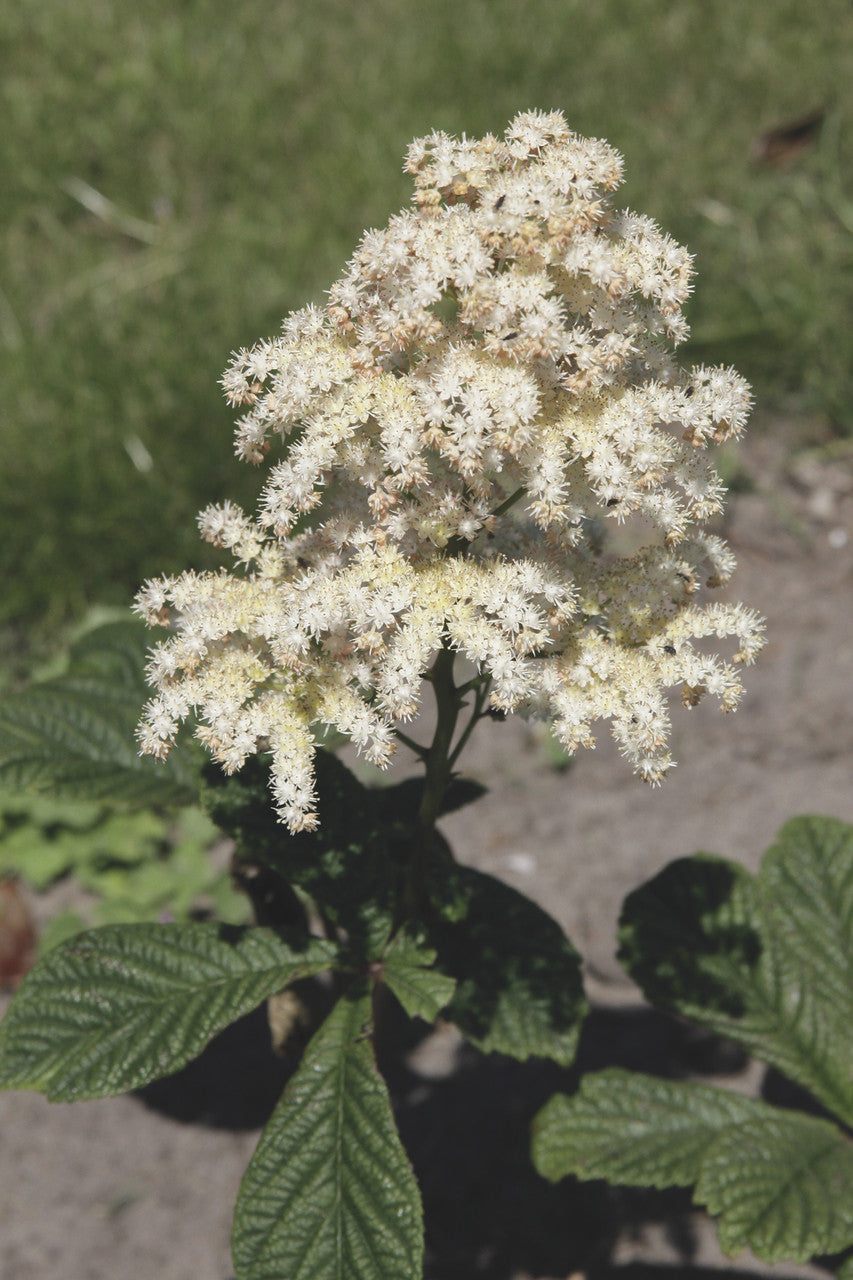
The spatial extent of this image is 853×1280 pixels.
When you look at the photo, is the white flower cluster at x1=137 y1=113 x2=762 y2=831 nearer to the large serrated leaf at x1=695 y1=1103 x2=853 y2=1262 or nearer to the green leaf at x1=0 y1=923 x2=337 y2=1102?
the green leaf at x1=0 y1=923 x2=337 y2=1102

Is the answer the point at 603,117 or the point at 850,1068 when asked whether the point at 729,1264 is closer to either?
the point at 850,1068

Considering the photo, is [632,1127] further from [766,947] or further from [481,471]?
[481,471]

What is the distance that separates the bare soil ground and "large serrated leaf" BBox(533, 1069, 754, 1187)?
1.46 feet

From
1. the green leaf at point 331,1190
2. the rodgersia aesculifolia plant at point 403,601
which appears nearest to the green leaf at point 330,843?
the rodgersia aesculifolia plant at point 403,601

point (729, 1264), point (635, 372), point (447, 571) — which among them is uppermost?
point (635, 372)

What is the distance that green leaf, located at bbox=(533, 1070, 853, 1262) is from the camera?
73.5 inches

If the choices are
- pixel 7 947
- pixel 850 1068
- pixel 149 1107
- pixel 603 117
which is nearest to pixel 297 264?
pixel 603 117

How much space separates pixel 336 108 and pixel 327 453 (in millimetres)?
3765

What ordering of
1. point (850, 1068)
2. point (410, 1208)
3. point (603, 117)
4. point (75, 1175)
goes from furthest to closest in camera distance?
point (603, 117), point (75, 1175), point (850, 1068), point (410, 1208)

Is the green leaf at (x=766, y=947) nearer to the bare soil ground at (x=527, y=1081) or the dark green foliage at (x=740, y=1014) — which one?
the dark green foliage at (x=740, y=1014)

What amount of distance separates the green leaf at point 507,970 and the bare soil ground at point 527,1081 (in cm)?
67

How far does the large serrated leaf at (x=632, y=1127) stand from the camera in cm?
205

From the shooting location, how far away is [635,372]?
1.62 m

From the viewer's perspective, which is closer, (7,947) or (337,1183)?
(337,1183)
